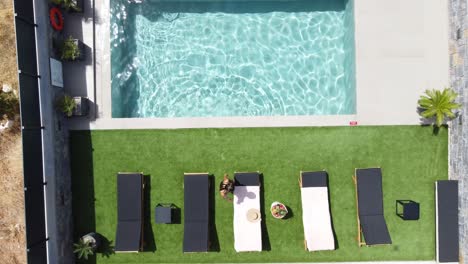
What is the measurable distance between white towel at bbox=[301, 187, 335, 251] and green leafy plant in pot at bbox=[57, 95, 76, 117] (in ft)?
25.7

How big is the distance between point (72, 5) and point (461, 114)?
12.8 m

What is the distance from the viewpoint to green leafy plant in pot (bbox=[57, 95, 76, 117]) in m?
12.4

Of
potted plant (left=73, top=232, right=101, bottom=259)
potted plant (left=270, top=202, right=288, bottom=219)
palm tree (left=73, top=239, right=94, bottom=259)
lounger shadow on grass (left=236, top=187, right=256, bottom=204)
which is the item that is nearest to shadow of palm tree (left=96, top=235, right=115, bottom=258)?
potted plant (left=73, top=232, right=101, bottom=259)

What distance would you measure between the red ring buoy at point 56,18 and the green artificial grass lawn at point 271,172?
3.44 m

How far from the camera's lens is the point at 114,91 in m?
13.7

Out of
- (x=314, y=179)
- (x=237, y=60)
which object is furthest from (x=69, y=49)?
(x=314, y=179)

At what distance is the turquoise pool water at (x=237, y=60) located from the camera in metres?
14.1

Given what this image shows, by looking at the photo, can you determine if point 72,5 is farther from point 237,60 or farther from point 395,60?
point 395,60


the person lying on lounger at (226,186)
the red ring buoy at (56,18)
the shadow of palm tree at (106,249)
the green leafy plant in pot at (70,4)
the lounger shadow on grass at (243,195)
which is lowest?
the shadow of palm tree at (106,249)

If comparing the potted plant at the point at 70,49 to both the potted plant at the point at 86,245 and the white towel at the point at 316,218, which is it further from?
the white towel at the point at 316,218

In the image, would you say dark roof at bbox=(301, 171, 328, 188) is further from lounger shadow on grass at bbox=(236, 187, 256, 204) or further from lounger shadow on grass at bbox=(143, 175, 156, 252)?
lounger shadow on grass at bbox=(143, 175, 156, 252)

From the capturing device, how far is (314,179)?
12992 millimetres

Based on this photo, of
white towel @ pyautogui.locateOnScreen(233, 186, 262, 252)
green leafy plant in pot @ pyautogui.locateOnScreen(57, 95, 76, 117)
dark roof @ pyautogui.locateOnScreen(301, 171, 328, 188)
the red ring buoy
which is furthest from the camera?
dark roof @ pyautogui.locateOnScreen(301, 171, 328, 188)

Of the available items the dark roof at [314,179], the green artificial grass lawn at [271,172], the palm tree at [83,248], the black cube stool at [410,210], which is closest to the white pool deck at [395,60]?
the green artificial grass lawn at [271,172]
